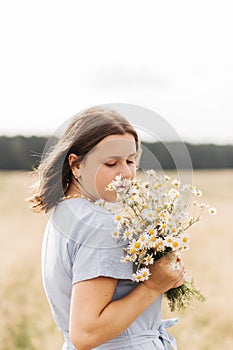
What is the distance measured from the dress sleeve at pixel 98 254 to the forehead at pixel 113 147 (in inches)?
8.7

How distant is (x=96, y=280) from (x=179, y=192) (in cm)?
46

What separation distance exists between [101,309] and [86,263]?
5.9 inches

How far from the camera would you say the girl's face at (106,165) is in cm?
237

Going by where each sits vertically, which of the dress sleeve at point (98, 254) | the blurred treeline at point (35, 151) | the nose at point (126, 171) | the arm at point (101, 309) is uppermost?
the nose at point (126, 171)

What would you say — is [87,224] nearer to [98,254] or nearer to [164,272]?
[98,254]

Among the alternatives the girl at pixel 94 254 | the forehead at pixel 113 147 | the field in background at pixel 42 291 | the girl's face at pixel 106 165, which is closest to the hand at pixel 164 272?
the girl at pixel 94 254

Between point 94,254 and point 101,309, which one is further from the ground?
point 94,254

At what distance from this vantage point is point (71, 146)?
242cm

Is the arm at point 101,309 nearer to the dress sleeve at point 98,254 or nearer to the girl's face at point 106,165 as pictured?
the dress sleeve at point 98,254

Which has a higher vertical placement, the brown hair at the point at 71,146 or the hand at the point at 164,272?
the brown hair at the point at 71,146

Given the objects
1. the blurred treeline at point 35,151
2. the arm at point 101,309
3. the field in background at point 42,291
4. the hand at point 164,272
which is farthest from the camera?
the blurred treeline at point 35,151

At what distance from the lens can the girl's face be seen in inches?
93.4

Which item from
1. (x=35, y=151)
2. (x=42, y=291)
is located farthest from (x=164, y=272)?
(x=35, y=151)

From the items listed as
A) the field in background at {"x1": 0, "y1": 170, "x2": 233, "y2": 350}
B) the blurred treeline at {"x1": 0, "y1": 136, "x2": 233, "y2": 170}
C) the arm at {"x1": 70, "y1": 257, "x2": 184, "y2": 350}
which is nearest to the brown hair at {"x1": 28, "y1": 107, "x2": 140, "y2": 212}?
the arm at {"x1": 70, "y1": 257, "x2": 184, "y2": 350}
